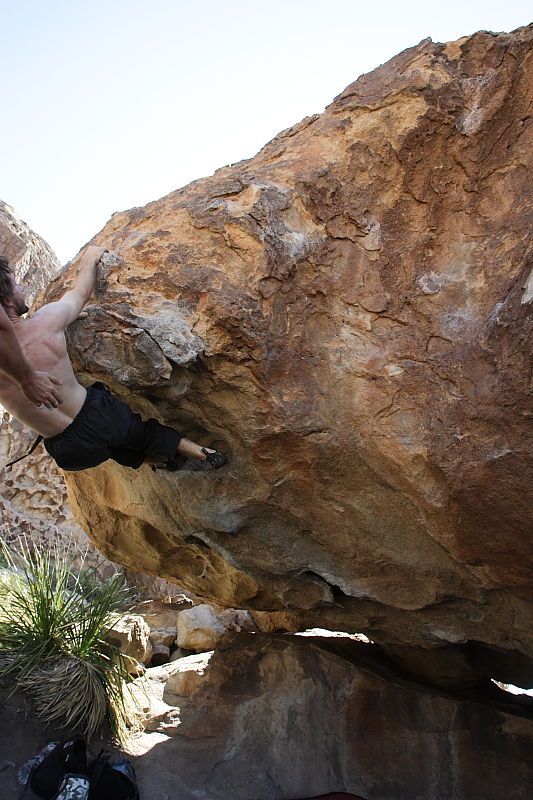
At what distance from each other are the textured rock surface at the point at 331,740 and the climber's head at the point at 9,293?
299 cm

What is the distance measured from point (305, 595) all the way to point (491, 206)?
2471 millimetres

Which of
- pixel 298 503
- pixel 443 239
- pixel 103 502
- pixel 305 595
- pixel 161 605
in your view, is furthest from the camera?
pixel 161 605

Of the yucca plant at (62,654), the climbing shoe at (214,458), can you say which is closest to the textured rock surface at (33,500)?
the yucca plant at (62,654)

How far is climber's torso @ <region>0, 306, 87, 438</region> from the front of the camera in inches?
122

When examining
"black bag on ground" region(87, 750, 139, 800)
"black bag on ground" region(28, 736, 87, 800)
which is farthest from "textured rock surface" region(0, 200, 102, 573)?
"black bag on ground" region(87, 750, 139, 800)

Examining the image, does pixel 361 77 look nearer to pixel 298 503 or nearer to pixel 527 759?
pixel 298 503

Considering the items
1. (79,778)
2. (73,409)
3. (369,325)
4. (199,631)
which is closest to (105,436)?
(73,409)

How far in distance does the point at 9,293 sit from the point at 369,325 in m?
1.67

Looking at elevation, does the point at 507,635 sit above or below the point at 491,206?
below

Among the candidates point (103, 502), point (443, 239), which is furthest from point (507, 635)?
Result: point (103, 502)

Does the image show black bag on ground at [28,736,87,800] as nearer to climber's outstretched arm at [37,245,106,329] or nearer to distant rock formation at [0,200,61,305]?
climber's outstretched arm at [37,245,106,329]

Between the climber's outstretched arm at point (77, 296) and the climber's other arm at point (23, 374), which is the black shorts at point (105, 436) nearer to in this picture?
the climber's other arm at point (23, 374)

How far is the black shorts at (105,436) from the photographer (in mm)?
3244

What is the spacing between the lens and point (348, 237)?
3.51 m
